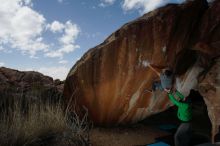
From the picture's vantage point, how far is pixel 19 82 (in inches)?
292

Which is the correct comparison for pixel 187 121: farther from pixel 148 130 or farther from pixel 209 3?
pixel 209 3

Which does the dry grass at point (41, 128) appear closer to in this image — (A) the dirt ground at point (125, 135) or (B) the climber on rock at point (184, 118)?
(A) the dirt ground at point (125, 135)

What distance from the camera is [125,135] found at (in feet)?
17.2

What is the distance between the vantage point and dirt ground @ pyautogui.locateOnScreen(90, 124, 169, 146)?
4.91 meters

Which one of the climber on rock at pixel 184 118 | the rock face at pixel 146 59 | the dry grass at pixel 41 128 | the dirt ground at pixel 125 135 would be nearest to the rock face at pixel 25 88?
the dry grass at pixel 41 128

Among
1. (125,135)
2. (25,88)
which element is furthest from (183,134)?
(25,88)

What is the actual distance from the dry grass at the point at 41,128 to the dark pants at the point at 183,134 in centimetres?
132

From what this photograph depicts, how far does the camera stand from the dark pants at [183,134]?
4.16 meters

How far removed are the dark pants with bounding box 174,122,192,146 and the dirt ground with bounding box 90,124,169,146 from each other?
2.61 feet

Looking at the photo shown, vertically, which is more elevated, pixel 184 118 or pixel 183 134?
pixel 184 118

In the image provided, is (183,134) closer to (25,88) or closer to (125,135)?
(125,135)

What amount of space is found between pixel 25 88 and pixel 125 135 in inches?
105

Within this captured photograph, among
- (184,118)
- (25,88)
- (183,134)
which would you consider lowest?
(183,134)

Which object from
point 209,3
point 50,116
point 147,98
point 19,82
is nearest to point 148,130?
point 147,98
